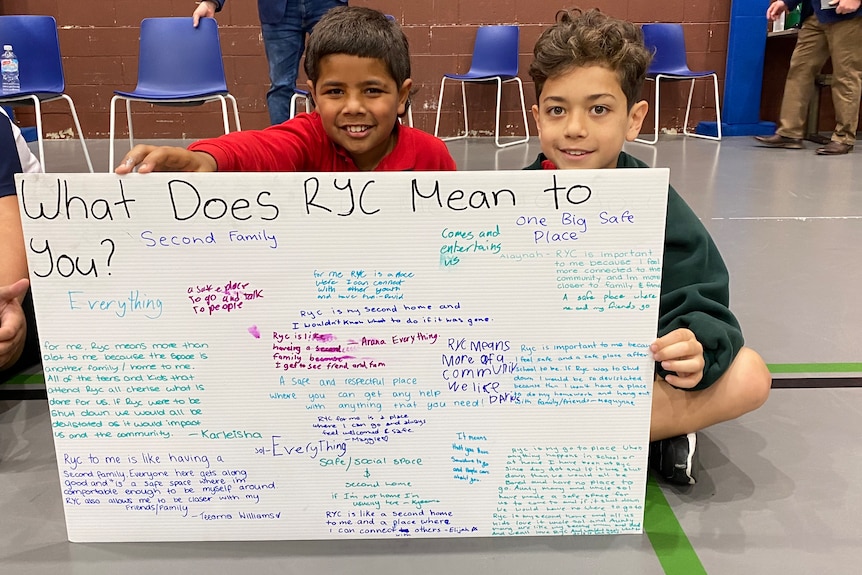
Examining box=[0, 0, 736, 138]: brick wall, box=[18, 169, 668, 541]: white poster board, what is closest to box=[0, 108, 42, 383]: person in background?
box=[18, 169, 668, 541]: white poster board

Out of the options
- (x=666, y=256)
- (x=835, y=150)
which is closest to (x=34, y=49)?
(x=666, y=256)

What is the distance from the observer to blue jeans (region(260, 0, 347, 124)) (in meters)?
2.57

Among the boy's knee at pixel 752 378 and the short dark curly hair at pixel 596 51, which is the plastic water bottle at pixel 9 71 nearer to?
the short dark curly hair at pixel 596 51

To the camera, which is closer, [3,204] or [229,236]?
[229,236]

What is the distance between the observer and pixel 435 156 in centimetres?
141

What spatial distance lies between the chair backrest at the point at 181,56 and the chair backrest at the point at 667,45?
2999mm

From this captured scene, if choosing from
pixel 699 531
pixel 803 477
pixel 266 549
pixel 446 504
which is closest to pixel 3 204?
pixel 266 549

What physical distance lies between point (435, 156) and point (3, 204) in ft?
2.81

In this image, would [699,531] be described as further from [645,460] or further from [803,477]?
[803,477]

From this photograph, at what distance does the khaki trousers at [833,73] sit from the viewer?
3975mm

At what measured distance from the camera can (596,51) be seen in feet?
3.58

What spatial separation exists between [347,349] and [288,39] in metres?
2.17

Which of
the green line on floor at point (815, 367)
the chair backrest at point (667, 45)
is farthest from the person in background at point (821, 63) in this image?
the green line on floor at point (815, 367)

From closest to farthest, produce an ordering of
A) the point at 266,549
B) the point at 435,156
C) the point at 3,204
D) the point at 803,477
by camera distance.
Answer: the point at 266,549, the point at 803,477, the point at 3,204, the point at 435,156
